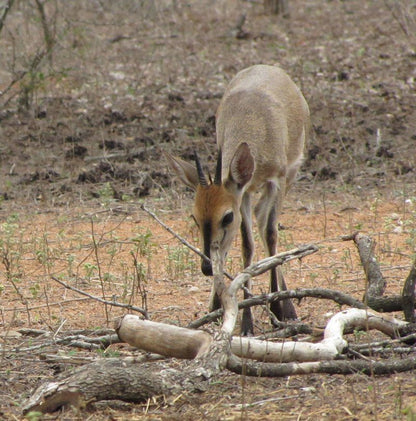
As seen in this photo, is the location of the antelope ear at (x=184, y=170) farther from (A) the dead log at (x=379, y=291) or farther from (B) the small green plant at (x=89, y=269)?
(A) the dead log at (x=379, y=291)

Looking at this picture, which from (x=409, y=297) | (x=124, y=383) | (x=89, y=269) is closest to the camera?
(x=124, y=383)

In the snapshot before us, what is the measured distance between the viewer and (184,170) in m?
7.03

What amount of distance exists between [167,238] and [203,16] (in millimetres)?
12872

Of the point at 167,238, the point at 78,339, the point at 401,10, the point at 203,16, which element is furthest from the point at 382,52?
the point at 78,339

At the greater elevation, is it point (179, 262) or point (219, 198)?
point (219, 198)

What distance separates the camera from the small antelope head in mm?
6379

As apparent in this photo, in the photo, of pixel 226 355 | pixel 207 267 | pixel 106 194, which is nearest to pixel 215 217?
pixel 207 267

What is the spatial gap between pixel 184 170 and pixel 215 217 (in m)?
0.75

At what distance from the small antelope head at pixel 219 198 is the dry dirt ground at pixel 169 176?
2.03 feet

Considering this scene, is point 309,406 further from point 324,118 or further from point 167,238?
point 324,118

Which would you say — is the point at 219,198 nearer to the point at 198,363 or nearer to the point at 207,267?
the point at 207,267

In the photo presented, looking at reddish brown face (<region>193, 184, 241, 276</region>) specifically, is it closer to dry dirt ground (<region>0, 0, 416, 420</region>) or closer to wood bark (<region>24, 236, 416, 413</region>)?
dry dirt ground (<region>0, 0, 416, 420</region>)

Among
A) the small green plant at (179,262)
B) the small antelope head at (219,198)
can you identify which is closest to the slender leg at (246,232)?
the small antelope head at (219,198)

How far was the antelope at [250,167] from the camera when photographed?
6520 millimetres
